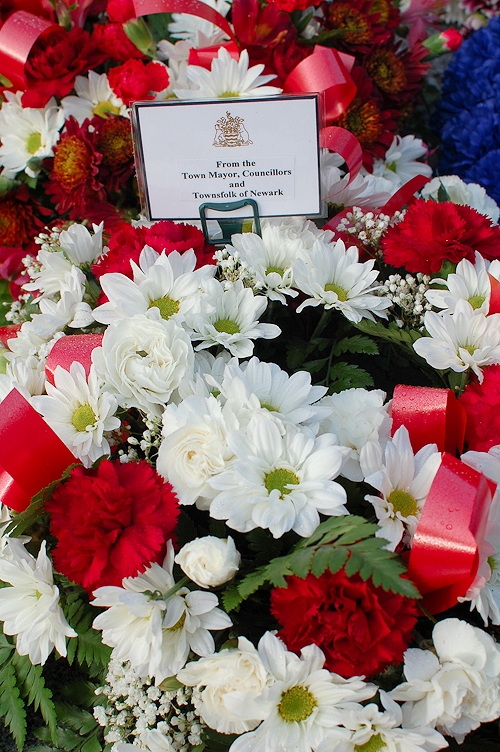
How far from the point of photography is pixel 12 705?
2.42 feet

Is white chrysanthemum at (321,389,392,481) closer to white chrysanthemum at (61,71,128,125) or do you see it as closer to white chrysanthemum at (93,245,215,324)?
white chrysanthemum at (93,245,215,324)

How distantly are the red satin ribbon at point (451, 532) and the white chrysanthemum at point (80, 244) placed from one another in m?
0.63

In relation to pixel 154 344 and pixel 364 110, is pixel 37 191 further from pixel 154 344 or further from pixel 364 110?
pixel 154 344

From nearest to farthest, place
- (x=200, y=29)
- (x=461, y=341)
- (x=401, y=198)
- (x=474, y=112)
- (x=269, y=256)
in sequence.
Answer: (x=461, y=341) < (x=269, y=256) < (x=401, y=198) < (x=200, y=29) < (x=474, y=112)

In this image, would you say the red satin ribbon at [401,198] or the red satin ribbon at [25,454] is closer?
the red satin ribbon at [25,454]

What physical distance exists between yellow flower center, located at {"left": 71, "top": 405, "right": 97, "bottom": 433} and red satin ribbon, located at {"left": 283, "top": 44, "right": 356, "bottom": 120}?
764 mm

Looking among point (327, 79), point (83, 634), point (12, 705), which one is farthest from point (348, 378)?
point (327, 79)

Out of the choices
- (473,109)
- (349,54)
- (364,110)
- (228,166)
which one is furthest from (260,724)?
(473,109)

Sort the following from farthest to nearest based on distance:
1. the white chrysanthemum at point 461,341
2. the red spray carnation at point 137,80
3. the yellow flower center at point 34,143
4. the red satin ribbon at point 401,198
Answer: the yellow flower center at point 34,143 < the red spray carnation at point 137,80 < the red satin ribbon at point 401,198 < the white chrysanthemum at point 461,341

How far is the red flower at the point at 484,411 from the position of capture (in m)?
0.78

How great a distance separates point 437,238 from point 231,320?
317 millimetres

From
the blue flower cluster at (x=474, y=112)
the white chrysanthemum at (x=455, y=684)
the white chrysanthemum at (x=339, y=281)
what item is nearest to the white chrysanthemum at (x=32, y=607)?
the white chrysanthemum at (x=455, y=684)

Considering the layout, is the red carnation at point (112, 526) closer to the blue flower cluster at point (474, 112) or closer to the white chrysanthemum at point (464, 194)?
the white chrysanthemum at point (464, 194)

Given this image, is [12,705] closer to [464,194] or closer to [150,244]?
[150,244]
